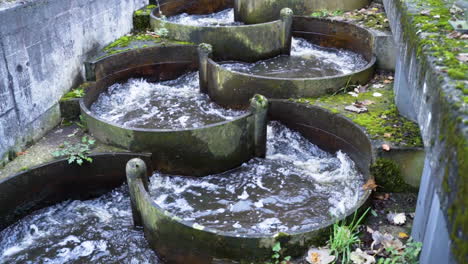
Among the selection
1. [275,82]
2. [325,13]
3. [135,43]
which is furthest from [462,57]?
[325,13]

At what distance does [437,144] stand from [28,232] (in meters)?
5.97

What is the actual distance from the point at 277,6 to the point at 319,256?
9.14m

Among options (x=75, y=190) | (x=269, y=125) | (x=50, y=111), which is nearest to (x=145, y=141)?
(x=75, y=190)

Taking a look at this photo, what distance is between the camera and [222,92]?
9.23m

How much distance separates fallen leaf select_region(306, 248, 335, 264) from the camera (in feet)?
16.1

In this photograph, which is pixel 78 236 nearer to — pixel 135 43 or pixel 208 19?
pixel 135 43

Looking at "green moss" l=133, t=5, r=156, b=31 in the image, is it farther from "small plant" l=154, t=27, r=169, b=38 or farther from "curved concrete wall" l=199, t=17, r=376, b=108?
"curved concrete wall" l=199, t=17, r=376, b=108

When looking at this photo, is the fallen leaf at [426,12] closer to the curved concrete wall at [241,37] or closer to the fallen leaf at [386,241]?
the fallen leaf at [386,241]

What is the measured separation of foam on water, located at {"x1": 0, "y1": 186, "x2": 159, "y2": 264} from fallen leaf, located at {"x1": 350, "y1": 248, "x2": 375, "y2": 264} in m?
2.67

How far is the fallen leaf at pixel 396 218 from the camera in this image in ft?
18.3

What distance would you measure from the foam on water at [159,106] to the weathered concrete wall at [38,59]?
37.1 inches

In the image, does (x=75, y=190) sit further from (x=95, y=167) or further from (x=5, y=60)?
(x=5, y=60)

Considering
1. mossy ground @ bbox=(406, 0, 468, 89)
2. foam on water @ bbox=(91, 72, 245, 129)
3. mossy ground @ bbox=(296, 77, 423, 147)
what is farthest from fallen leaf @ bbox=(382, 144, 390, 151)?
foam on water @ bbox=(91, 72, 245, 129)

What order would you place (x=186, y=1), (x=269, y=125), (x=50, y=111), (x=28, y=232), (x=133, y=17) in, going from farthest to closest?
1. (x=186, y=1)
2. (x=133, y=17)
3. (x=269, y=125)
4. (x=50, y=111)
5. (x=28, y=232)
